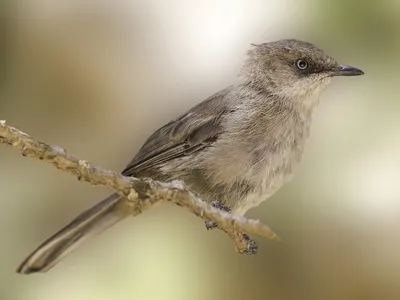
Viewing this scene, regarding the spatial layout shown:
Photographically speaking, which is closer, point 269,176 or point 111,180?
point 111,180

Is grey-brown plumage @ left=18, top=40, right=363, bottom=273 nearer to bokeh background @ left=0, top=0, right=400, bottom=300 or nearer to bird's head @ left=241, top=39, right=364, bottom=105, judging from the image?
bird's head @ left=241, top=39, right=364, bottom=105

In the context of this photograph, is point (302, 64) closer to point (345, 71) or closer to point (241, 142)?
point (345, 71)

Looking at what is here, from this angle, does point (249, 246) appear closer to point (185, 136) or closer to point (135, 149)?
point (185, 136)

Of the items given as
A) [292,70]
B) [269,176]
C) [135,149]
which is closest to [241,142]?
[269,176]

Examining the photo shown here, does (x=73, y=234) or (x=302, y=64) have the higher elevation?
(x=302, y=64)

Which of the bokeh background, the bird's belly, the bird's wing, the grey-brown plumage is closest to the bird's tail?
the grey-brown plumage

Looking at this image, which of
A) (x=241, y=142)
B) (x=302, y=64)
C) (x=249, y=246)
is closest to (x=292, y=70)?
(x=302, y=64)

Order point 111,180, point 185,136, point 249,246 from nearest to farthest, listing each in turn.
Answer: point 111,180
point 249,246
point 185,136

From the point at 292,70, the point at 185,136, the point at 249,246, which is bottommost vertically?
the point at 249,246

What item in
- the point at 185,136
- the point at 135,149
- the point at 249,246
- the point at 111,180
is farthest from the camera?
the point at 135,149
